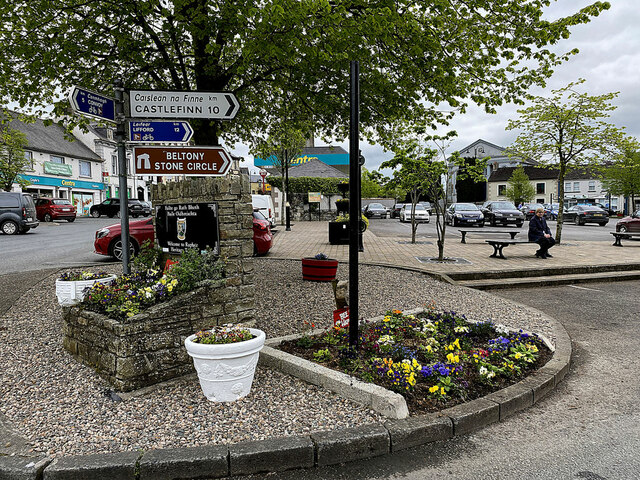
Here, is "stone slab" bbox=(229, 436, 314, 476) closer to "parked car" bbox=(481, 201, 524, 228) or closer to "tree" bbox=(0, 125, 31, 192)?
"parked car" bbox=(481, 201, 524, 228)

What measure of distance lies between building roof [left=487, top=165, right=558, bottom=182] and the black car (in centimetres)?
5345

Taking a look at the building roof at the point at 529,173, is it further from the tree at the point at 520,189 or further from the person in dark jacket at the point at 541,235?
the person in dark jacket at the point at 541,235

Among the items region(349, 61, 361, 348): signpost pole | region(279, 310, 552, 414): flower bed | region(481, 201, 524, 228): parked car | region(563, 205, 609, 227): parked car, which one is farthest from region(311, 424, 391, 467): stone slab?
region(563, 205, 609, 227): parked car

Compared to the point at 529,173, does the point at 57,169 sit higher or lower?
lower

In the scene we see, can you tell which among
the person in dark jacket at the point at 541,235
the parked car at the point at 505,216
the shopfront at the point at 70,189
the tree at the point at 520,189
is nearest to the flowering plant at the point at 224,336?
the person in dark jacket at the point at 541,235

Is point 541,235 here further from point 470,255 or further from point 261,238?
point 261,238

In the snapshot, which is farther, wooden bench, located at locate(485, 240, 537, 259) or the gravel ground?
wooden bench, located at locate(485, 240, 537, 259)

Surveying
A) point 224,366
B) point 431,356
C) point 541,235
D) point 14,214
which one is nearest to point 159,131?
point 224,366

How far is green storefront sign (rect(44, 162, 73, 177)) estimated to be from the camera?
Answer: 134ft

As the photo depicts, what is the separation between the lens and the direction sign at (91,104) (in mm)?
4465

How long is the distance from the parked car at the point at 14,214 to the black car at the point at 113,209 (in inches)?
648

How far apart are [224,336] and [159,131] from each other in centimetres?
245

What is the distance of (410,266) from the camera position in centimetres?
1059

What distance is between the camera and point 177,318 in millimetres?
4059
